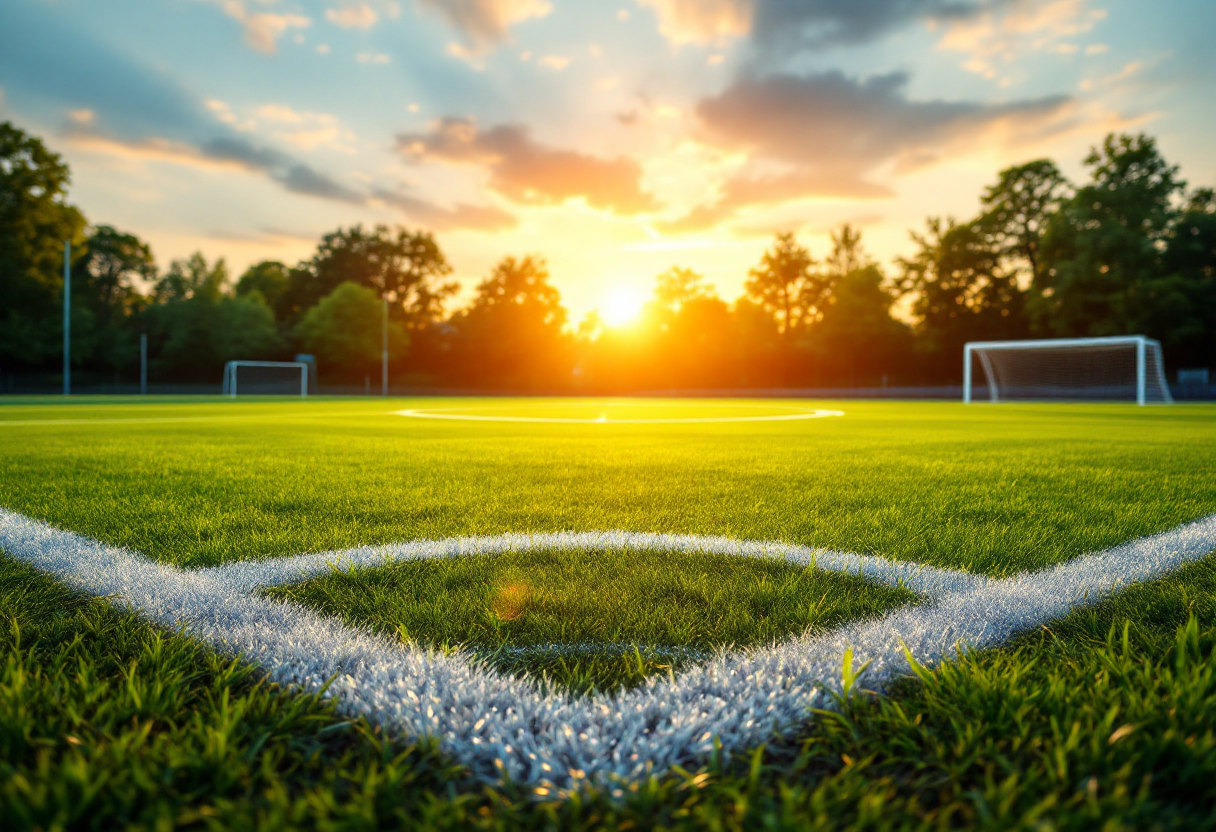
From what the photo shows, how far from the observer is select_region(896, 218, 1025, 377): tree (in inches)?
1492

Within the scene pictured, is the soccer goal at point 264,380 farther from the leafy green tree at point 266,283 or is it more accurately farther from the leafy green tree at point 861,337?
the leafy green tree at point 861,337

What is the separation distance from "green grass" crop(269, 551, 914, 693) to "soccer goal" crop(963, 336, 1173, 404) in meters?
27.5

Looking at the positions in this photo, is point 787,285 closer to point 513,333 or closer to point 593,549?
point 513,333

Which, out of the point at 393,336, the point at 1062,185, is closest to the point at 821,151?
the point at 1062,185

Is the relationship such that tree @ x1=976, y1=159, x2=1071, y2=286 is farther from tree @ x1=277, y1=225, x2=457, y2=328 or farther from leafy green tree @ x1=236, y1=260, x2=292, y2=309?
leafy green tree @ x1=236, y1=260, x2=292, y2=309

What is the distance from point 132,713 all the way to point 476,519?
1682mm

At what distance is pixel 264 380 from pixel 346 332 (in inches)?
272

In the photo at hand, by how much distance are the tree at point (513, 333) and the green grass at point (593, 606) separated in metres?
43.4

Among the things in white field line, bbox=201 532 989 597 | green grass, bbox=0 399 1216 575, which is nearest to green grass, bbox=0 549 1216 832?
white field line, bbox=201 532 989 597

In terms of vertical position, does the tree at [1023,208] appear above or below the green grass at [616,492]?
above

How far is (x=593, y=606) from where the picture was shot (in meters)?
1.62

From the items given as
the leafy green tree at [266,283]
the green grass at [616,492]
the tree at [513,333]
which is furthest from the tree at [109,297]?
the green grass at [616,492]

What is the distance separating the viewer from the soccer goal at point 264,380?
35562 mm

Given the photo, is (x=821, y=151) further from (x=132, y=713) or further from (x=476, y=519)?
(x=132, y=713)
